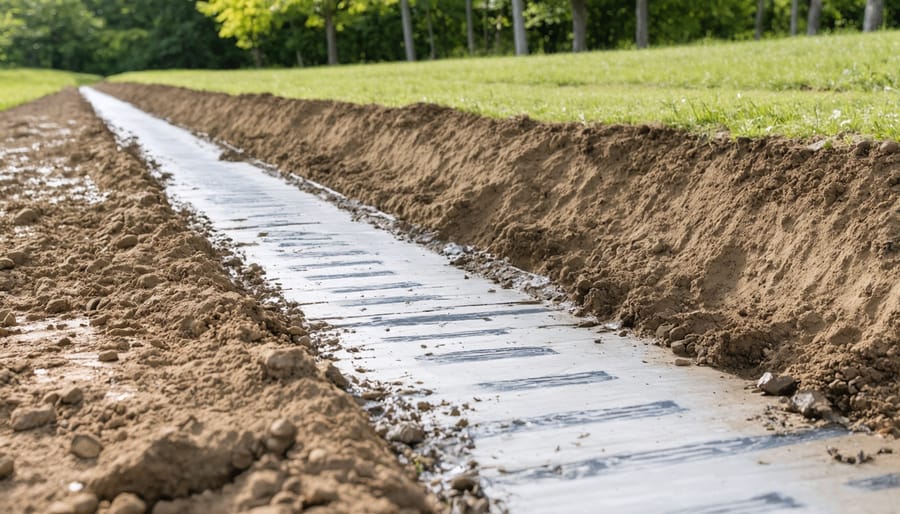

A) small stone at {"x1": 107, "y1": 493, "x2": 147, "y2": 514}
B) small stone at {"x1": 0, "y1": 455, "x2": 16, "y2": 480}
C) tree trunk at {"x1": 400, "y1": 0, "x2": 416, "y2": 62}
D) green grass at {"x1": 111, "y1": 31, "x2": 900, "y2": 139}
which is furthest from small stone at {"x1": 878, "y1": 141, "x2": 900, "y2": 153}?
tree trunk at {"x1": 400, "y1": 0, "x2": 416, "y2": 62}

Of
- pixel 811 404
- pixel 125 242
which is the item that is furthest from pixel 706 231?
pixel 125 242

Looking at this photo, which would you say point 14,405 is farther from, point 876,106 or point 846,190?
point 876,106

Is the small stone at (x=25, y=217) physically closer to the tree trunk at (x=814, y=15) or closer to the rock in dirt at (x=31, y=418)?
the rock in dirt at (x=31, y=418)

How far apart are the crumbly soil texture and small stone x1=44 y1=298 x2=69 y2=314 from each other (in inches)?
112

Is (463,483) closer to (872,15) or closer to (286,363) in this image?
(286,363)

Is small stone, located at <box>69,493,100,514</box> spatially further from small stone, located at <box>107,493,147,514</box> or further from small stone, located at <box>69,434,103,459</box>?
small stone, located at <box>69,434,103,459</box>

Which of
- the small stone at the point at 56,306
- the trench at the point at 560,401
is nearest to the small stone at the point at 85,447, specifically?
the trench at the point at 560,401

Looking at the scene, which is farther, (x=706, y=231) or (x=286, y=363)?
(x=706, y=231)

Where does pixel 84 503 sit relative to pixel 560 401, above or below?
above

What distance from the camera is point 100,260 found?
5.55m

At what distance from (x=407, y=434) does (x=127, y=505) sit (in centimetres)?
109

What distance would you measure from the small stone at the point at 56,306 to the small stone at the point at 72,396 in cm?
150

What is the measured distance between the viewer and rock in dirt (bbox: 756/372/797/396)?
3764mm

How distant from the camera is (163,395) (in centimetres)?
348
